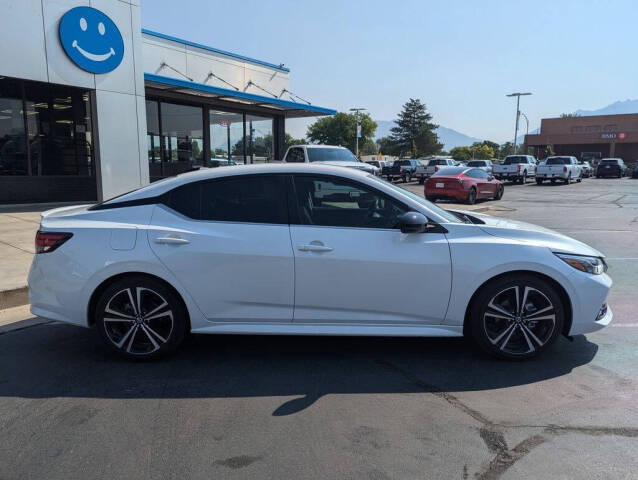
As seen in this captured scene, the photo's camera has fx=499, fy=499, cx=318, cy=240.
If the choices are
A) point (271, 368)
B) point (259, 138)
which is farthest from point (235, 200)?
point (259, 138)

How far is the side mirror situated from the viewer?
3908 mm

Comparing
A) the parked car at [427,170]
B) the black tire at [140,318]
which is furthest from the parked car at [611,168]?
the black tire at [140,318]

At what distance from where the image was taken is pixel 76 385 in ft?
12.4

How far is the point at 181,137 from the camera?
20.4 m

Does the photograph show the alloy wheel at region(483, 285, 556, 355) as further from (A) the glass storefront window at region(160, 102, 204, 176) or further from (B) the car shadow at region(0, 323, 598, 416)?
(A) the glass storefront window at region(160, 102, 204, 176)

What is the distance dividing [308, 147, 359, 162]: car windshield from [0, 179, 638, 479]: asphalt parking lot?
1158 centimetres

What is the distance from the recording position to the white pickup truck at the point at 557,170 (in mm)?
32031

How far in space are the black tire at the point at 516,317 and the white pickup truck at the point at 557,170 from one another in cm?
3135

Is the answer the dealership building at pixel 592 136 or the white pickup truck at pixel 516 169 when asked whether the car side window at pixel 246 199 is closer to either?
the white pickup truck at pixel 516 169

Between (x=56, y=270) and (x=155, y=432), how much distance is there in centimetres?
176

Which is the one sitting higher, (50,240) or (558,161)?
(558,161)

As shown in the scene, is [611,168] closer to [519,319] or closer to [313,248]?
[519,319]

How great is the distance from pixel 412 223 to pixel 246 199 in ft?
4.54

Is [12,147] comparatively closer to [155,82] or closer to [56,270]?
[155,82]
